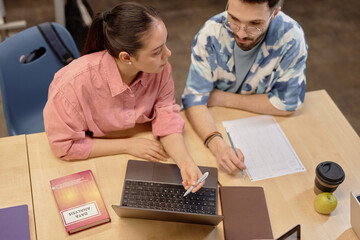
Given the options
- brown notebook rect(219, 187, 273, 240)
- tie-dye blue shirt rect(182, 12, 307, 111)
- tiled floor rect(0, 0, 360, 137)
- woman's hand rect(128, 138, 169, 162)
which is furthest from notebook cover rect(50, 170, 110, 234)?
tiled floor rect(0, 0, 360, 137)

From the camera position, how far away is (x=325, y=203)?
143cm

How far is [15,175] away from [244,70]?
0.98 meters

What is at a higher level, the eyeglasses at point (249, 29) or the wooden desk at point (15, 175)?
the eyeglasses at point (249, 29)

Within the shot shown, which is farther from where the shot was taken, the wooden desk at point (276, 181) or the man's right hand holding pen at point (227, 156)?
the man's right hand holding pen at point (227, 156)

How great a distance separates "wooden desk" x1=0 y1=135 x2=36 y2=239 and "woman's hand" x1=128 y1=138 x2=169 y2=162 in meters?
0.38

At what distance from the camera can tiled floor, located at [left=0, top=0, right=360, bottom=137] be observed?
3102 mm

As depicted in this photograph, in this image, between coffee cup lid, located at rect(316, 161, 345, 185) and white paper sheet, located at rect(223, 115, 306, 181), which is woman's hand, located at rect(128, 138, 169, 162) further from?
coffee cup lid, located at rect(316, 161, 345, 185)

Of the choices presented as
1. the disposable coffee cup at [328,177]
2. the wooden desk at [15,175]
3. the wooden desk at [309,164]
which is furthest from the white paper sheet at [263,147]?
the wooden desk at [15,175]

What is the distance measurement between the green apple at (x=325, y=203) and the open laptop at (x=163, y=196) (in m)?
0.34

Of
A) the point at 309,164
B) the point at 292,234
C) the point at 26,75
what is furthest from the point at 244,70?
the point at 26,75

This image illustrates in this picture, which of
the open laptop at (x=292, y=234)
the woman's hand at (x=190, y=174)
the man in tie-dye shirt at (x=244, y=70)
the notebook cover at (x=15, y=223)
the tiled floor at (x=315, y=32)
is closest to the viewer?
the open laptop at (x=292, y=234)

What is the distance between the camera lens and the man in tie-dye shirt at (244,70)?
1.70m

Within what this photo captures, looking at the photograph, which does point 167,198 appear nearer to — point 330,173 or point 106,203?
point 106,203

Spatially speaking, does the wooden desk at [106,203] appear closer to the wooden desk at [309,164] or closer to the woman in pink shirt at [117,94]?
the woman in pink shirt at [117,94]
